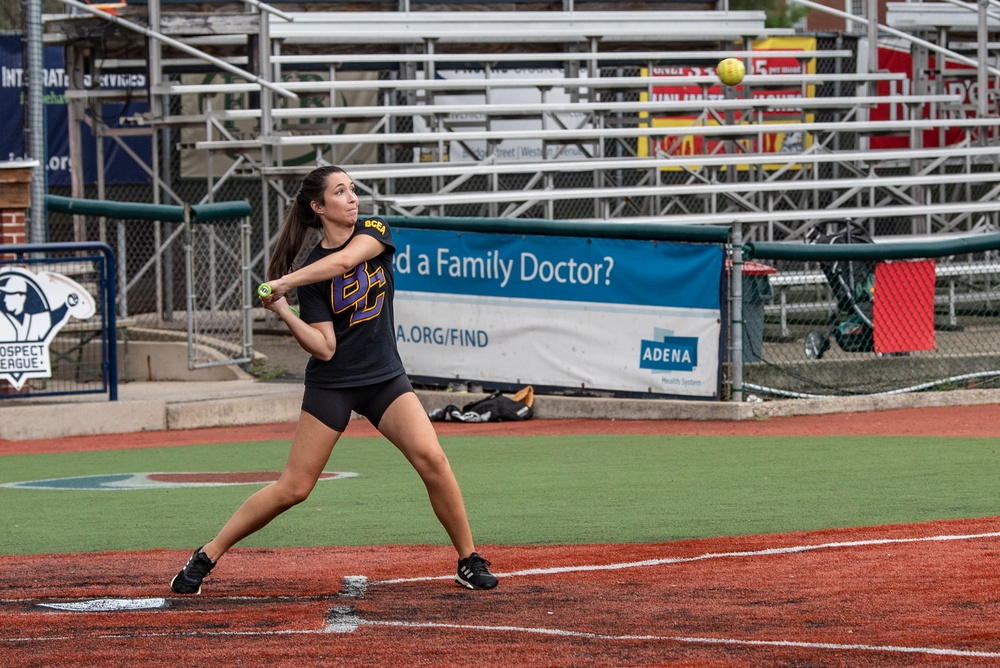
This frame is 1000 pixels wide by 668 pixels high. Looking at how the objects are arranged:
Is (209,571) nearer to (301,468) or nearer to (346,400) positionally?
(301,468)

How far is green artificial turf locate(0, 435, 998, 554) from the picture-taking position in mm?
7539

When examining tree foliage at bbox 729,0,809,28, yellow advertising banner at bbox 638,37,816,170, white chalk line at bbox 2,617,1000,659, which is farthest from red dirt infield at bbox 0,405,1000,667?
tree foliage at bbox 729,0,809,28

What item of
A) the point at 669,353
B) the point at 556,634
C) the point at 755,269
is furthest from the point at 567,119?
the point at 556,634

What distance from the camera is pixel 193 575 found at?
593 centimetres

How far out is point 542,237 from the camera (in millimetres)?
13070

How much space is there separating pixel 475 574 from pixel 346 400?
0.90m

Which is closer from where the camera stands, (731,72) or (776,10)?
(731,72)

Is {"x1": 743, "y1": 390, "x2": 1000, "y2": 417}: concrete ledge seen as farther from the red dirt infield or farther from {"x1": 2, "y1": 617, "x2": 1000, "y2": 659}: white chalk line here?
{"x1": 2, "y1": 617, "x2": 1000, "y2": 659}: white chalk line

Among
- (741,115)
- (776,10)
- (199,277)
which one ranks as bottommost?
(199,277)

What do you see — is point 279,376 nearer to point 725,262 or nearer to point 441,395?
point 441,395

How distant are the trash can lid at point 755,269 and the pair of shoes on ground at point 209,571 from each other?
22.7 ft

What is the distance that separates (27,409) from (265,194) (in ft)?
16.1

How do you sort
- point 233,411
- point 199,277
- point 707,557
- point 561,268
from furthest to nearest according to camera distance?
point 199,277 < point 233,411 < point 561,268 < point 707,557

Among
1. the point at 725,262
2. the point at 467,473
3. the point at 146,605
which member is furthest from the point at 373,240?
the point at 725,262
